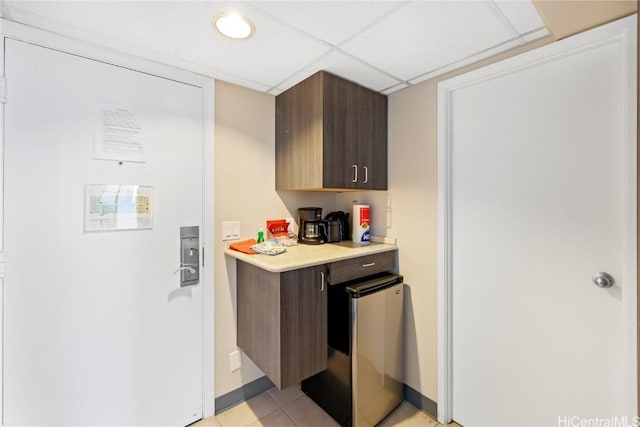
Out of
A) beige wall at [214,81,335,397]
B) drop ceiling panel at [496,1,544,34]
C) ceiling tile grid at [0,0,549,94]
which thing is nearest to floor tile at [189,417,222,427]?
beige wall at [214,81,335,397]

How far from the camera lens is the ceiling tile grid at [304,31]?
3.69 feet

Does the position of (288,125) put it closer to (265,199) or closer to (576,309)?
(265,199)

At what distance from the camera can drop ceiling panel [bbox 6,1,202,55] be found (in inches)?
43.9

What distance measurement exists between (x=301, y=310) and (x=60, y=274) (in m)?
1.15

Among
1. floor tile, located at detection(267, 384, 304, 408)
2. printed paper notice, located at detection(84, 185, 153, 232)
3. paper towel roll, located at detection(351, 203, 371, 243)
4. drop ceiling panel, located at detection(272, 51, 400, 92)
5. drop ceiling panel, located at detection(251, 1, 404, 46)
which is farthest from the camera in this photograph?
paper towel roll, located at detection(351, 203, 371, 243)

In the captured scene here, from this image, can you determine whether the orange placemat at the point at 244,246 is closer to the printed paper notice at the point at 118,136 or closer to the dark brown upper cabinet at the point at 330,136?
the dark brown upper cabinet at the point at 330,136

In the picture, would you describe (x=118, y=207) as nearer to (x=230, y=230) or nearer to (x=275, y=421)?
(x=230, y=230)

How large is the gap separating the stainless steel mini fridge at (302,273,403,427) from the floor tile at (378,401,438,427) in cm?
4

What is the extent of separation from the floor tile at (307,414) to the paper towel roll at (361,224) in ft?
3.68

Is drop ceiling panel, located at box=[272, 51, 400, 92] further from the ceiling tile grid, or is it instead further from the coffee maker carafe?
the coffee maker carafe

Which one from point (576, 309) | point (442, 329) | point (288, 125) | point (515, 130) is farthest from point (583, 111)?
point (288, 125)

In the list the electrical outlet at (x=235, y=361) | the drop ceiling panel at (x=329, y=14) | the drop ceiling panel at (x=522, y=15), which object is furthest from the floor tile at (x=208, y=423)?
the drop ceiling panel at (x=522, y=15)

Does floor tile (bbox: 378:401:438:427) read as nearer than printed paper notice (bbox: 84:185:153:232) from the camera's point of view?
No

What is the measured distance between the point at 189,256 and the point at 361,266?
103cm
